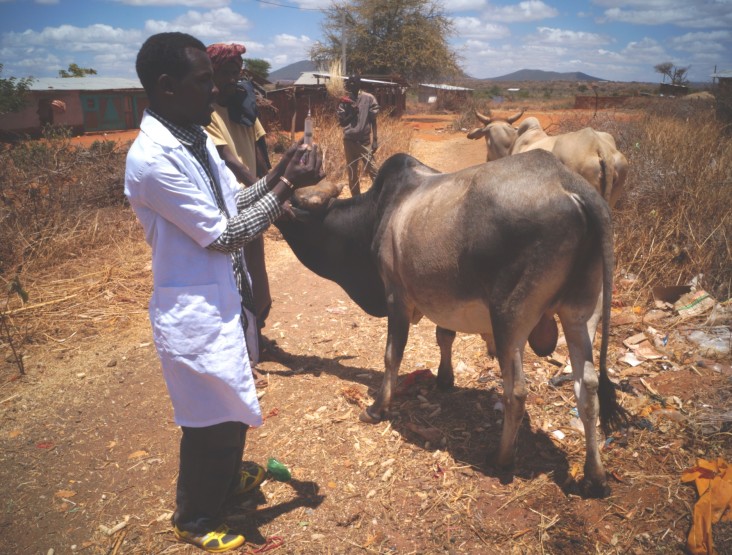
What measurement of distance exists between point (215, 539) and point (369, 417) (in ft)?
4.78

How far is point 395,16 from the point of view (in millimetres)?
32938

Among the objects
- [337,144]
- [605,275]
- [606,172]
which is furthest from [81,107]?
[605,275]

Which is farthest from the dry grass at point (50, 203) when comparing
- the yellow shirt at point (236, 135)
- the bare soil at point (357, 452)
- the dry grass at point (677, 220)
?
the dry grass at point (677, 220)

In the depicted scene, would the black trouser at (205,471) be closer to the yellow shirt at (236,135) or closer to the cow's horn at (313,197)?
the cow's horn at (313,197)

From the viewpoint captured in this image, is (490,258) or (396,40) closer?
(490,258)

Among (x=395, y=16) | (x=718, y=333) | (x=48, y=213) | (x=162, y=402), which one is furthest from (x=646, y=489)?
(x=395, y=16)

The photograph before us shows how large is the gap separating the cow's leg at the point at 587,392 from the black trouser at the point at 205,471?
76.5 inches

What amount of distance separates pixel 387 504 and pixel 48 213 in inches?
252

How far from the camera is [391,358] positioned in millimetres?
3754

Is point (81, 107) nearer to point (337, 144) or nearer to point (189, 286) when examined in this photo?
Answer: point (337, 144)

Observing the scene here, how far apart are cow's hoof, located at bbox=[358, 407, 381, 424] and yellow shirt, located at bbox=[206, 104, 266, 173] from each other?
2261 millimetres

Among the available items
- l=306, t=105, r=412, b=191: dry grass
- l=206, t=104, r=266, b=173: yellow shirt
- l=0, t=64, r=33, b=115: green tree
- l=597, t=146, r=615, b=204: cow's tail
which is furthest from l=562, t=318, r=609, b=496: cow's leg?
l=0, t=64, r=33, b=115: green tree

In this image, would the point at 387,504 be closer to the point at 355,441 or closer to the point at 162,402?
the point at 355,441

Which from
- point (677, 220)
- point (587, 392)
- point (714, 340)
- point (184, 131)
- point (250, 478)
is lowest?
point (250, 478)
